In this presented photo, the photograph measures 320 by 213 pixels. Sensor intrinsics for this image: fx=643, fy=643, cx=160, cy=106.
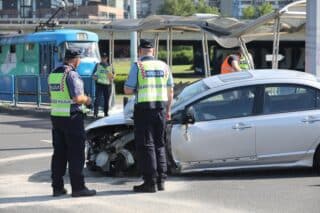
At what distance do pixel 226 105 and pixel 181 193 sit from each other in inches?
60.2

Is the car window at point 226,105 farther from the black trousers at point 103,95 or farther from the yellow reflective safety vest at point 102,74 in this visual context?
the yellow reflective safety vest at point 102,74

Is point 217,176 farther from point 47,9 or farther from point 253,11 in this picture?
point 47,9

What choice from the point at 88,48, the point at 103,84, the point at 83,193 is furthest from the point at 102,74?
the point at 83,193

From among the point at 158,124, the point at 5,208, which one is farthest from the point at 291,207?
the point at 5,208

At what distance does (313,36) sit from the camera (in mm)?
14555

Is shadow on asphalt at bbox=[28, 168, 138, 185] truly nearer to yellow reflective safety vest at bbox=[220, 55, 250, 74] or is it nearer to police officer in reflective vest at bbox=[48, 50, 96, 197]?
police officer in reflective vest at bbox=[48, 50, 96, 197]

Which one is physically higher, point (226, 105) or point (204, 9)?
point (204, 9)

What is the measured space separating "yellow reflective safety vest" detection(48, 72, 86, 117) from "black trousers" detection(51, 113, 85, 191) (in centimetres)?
8

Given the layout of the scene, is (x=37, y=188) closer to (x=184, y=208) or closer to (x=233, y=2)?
(x=184, y=208)

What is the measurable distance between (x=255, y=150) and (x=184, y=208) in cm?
188

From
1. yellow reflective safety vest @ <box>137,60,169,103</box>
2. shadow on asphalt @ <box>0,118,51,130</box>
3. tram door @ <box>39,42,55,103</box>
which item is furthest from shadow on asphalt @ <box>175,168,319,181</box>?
tram door @ <box>39,42,55,103</box>

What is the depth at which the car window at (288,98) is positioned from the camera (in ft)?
28.9

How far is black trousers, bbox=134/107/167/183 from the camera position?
7871 millimetres

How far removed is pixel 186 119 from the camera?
8.62 meters
